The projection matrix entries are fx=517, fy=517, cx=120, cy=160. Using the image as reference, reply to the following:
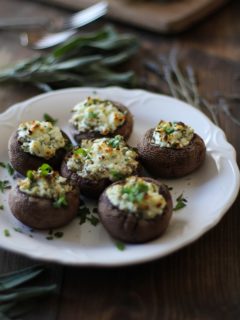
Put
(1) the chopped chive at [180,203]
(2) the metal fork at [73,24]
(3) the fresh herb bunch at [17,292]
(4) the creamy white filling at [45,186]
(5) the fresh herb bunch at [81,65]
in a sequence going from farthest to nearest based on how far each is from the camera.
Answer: (2) the metal fork at [73,24] < (5) the fresh herb bunch at [81,65] < (1) the chopped chive at [180,203] < (4) the creamy white filling at [45,186] < (3) the fresh herb bunch at [17,292]

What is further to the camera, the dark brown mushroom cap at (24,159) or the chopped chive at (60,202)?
the dark brown mushroom cap at (24,159)

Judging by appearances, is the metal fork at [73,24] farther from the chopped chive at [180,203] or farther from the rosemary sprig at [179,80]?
the chopped chive at [180,203]

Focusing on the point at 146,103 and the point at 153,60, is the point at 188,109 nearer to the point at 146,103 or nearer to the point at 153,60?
the point at 146,103

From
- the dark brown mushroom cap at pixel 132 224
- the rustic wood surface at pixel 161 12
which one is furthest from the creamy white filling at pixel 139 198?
the rustic wood surface at pixel 161 12

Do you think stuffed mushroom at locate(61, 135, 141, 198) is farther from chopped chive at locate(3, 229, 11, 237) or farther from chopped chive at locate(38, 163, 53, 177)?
chopped chive at locate(3, 229, 11, 237)

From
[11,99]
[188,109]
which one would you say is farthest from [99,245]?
[11,99]

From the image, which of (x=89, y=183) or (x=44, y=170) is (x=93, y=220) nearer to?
(x=89, y=183)

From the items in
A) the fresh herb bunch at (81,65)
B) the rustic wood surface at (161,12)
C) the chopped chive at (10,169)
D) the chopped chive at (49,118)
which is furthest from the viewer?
the rustic wood surface at (161,12)

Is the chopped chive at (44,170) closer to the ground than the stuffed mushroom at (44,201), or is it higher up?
higher up
